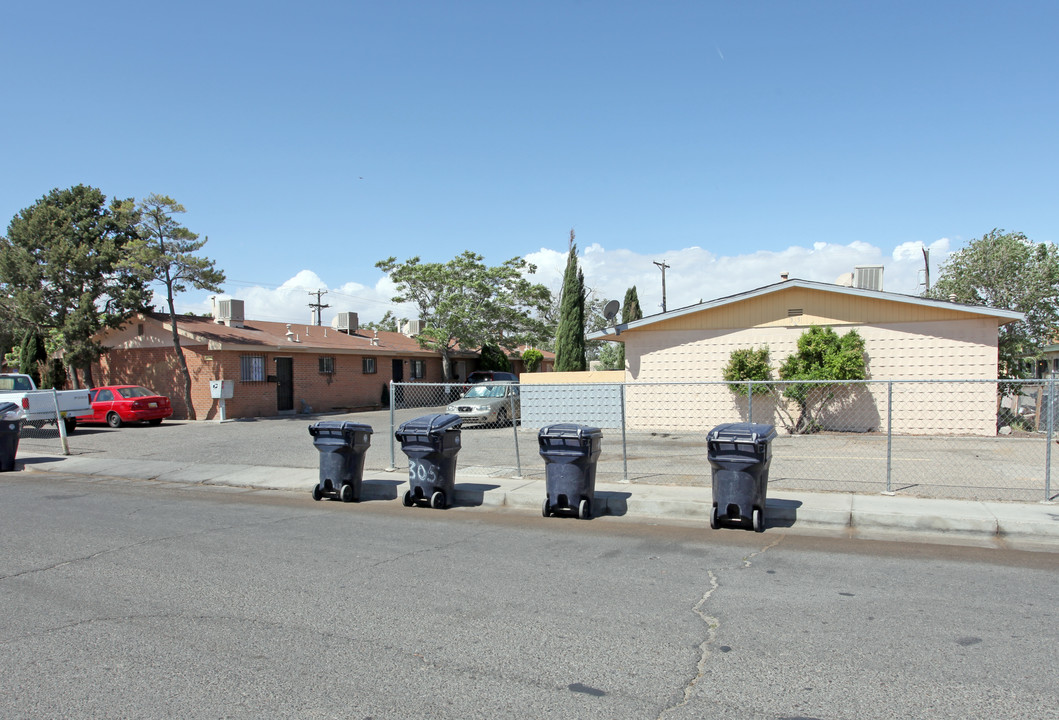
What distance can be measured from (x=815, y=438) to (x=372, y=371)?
867 inches

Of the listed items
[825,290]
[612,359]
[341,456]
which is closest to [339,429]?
[341,456]

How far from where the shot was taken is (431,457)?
9695mm

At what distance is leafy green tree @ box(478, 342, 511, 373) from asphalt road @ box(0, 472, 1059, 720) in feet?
101

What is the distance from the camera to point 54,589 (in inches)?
231

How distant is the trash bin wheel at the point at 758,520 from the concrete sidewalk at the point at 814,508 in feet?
1.08

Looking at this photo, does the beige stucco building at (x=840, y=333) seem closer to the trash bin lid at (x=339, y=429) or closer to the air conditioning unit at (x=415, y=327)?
the trash bin lid at (x=339, y=429)

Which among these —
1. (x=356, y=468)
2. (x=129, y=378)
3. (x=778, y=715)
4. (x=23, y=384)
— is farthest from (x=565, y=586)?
(x=129, y=378)

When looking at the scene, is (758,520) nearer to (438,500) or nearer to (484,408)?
(438,500)

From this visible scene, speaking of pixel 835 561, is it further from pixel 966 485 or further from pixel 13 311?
pixel 13 311

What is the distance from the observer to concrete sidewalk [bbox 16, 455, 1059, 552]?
759 cm

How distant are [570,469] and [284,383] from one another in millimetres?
22357

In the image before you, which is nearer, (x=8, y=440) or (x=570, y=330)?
(x=8, y=440)

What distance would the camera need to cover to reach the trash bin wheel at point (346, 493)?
10.3 metres

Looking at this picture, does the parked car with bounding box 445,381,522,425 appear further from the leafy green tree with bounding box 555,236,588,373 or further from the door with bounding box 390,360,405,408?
the door with bounding box 390,360,405,408
